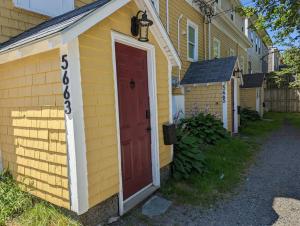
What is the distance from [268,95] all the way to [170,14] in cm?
1692

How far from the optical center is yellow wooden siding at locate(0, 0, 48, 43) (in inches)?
169

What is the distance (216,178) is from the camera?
17.0ft

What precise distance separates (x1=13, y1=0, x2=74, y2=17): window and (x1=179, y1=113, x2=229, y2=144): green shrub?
503 cm

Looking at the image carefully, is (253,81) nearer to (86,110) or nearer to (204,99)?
(204,99)

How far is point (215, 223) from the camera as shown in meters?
3.56

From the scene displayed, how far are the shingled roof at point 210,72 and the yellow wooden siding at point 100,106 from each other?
643cm

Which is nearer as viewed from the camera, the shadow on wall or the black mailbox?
the shadow on wall

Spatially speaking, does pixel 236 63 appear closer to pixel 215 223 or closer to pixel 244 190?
pixel 244 190

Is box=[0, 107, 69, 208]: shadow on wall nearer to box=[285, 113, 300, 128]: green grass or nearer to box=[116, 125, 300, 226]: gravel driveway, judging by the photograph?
box=[116, 125, 300, 226]: gravel driveway

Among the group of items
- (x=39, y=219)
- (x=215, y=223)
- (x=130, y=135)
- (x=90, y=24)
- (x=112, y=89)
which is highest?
(x=90, y=24)

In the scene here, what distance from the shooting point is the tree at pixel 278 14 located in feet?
32.8

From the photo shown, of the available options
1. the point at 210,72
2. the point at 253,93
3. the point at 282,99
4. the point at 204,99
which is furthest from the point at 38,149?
the point at 282,99

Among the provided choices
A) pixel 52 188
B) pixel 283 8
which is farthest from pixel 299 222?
pixel 283 8

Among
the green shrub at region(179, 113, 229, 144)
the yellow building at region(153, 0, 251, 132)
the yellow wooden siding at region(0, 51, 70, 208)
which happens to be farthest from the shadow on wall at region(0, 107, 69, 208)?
the yellow building at region(153, 0, 251, 132)
